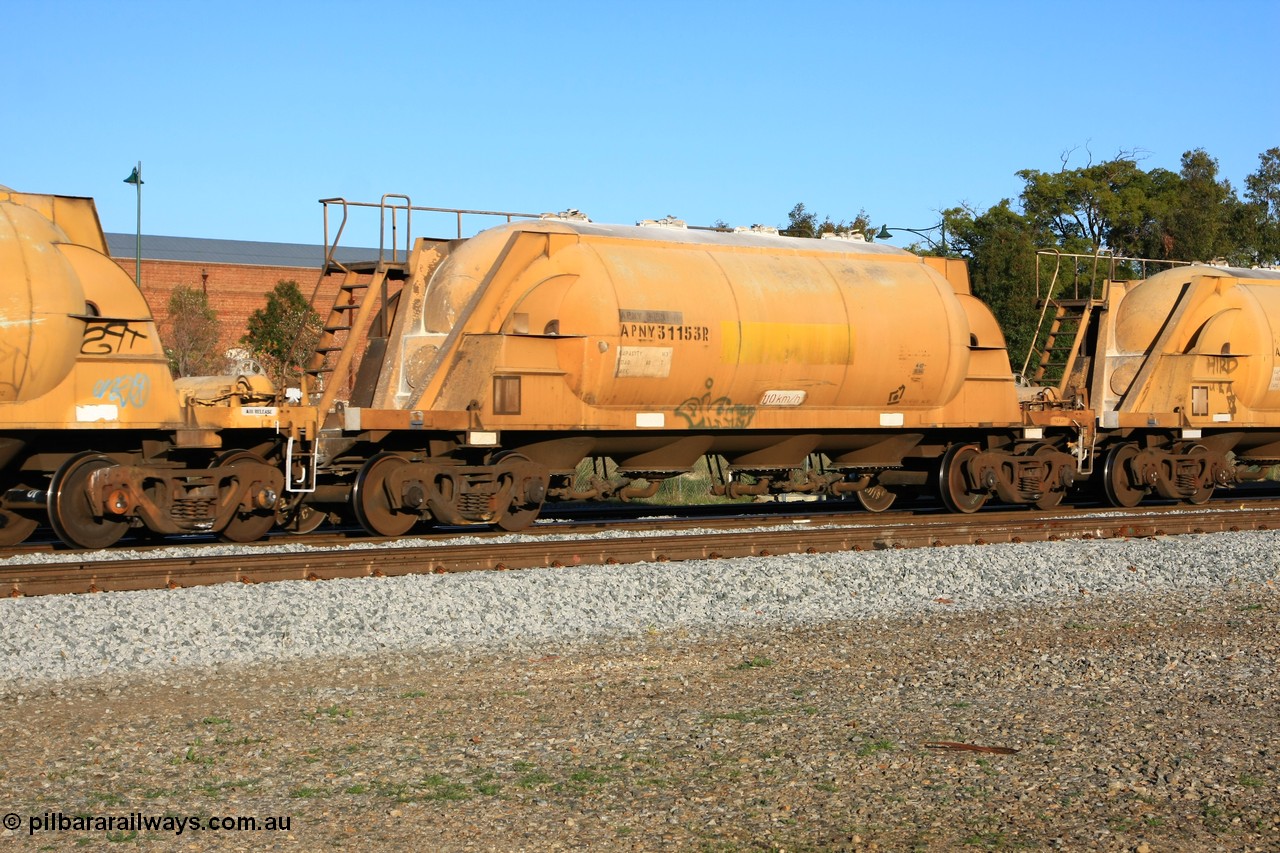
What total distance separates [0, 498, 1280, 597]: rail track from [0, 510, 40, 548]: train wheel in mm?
1408

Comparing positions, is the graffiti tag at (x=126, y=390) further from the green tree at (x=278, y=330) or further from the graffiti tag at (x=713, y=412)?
the green tree at (x=278, y=330)

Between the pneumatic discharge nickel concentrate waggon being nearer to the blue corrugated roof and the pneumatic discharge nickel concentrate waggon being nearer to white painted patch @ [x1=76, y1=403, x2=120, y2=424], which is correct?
white painted patch @ [x1=76, y1=403, x2=120, y2=424]

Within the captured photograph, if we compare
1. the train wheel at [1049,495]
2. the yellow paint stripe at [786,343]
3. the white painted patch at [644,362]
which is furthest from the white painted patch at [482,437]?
the train wheel at [1049,495]

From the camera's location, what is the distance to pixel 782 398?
54.7 feet

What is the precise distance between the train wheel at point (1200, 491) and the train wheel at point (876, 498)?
495 centimetres

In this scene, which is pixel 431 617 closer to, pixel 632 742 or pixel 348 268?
pixel 632 742

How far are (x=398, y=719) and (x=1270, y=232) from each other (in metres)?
61.5

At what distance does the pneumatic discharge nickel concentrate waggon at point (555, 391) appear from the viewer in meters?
13.4

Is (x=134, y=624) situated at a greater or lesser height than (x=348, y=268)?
lesser

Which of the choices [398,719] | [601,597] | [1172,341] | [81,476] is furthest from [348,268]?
[1172,341]

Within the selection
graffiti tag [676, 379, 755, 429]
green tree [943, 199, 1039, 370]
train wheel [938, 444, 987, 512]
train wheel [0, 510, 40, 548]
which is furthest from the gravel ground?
green tree [943, 199, 1039, 370]

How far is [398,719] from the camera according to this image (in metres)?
7.41

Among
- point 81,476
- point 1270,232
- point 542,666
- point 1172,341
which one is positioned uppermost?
point 1270,232

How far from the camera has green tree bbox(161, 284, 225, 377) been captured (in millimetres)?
50000
